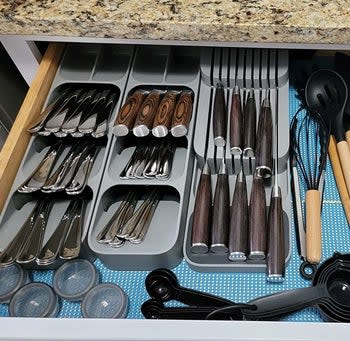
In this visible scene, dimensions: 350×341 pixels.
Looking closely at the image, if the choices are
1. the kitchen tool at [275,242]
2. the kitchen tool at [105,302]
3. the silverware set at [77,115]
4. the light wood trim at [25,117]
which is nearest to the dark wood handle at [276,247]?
the kitchen tool at [275,242]

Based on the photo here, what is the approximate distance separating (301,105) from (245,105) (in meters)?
0.13

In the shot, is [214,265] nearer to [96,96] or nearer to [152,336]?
[152,336]

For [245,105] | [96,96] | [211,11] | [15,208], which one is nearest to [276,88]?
[245,105]

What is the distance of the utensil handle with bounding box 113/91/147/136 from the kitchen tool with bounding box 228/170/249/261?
0.20 meters

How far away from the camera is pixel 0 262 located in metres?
0.66

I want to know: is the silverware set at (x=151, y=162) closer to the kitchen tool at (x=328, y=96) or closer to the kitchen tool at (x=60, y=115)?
the kitchen tool at (x=60, y=115)

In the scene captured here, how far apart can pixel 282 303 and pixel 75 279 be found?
30cm

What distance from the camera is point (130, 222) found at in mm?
720

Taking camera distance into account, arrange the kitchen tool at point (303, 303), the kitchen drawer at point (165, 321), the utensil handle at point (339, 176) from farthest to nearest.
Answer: the utensil handle at point (339, 176) < the kitchen tool at point (303, 303) < the kitchen drawer at point (165, 321)

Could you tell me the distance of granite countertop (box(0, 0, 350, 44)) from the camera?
2.09 feet

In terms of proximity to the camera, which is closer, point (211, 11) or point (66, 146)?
point (211, 11)

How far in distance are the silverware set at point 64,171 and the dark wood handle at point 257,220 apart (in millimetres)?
265

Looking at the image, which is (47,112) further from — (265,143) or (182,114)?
(265,143)

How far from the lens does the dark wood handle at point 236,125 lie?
720mm
